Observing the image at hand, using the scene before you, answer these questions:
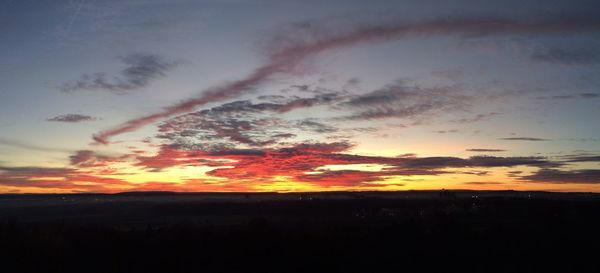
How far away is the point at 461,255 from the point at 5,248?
22.0m

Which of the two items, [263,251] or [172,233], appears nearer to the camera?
[263,251]

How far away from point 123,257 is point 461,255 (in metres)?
16.7

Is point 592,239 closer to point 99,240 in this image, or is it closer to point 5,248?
point 99,240

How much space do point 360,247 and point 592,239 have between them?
16.0m

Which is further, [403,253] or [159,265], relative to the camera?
[403,253]

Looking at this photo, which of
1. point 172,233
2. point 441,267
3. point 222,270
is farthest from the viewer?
point 172,233

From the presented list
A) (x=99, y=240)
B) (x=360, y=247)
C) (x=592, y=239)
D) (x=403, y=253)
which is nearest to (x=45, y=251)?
(x=99, y=240)

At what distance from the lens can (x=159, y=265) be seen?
2189cm

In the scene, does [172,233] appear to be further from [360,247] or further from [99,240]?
[360,247]

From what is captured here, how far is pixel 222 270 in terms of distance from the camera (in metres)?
21.0

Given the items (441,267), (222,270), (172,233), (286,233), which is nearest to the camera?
(222,270)

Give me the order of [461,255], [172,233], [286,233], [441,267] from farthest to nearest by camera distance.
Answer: [172,233] → [286,233] → [461,255] → [441,267]

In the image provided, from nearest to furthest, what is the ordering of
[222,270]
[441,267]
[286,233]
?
[222,270] < [441,267] < [286,233]

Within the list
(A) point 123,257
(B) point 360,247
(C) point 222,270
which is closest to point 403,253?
(B) point 360,247
